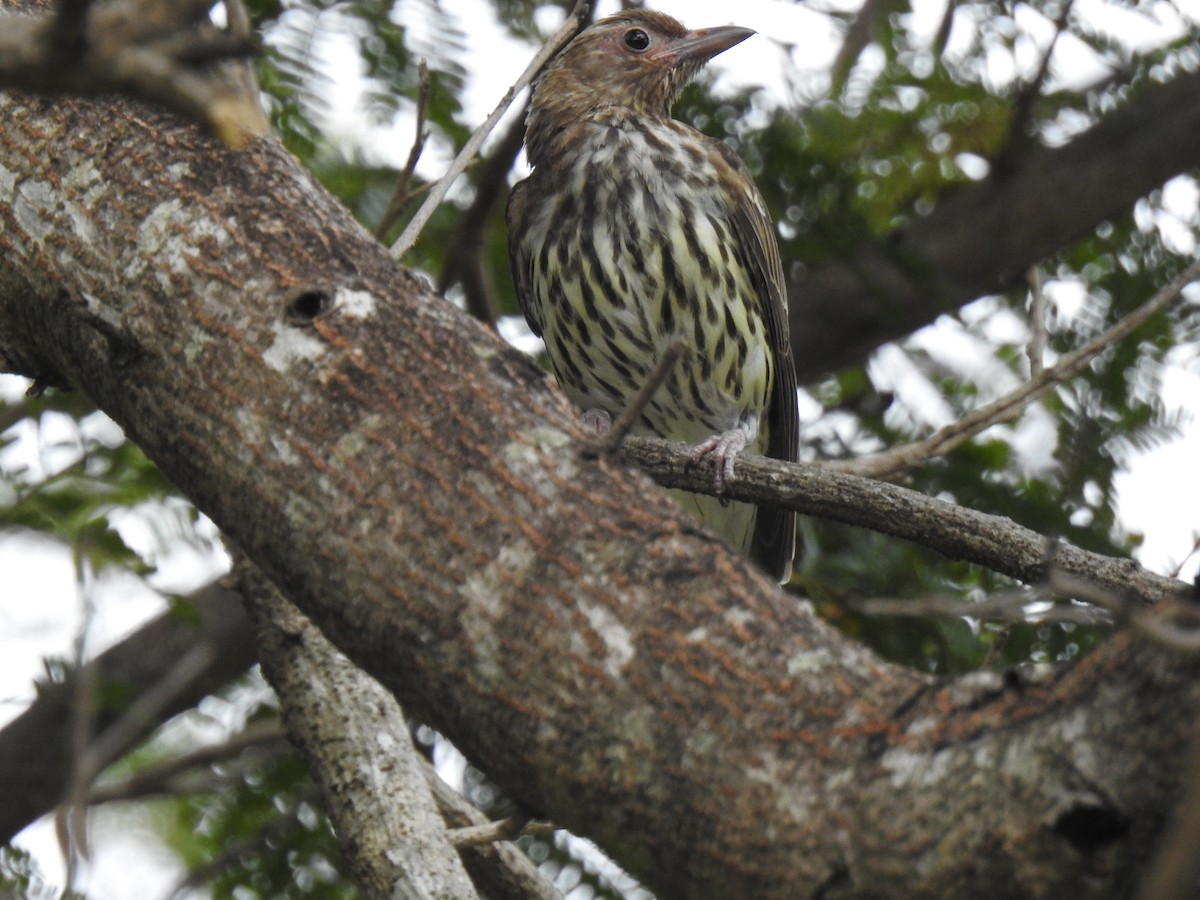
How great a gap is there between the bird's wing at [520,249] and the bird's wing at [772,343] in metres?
0.67

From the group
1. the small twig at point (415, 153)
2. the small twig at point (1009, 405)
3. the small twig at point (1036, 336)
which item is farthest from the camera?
the small twig at point (1036, 336)

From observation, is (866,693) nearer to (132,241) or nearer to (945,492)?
(132,241)

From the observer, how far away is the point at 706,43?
16.9 ft

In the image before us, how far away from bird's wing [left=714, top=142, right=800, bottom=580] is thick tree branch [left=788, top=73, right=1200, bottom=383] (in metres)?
0.57

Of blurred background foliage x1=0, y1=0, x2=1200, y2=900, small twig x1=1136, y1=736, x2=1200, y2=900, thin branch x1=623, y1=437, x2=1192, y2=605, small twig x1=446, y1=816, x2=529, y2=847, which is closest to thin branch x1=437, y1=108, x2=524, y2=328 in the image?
blurred background foliage x1=0, y1=0, x2=1200, y2=900

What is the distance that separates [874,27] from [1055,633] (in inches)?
82.1

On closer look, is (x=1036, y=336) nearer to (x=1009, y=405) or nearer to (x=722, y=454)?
(x=1009, y=405)

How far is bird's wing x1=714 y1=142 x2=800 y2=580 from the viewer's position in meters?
4.57

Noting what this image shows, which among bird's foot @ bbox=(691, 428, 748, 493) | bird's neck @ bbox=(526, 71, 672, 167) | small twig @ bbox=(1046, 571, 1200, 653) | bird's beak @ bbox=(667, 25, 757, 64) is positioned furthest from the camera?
bird's beak @ bbox=(667, 25, 757, 64)

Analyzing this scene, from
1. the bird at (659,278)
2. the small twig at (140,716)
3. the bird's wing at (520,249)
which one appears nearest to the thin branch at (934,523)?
the bird at (659,278)

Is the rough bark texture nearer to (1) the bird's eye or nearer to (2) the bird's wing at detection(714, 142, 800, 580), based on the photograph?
(2) the bird's wing at detection(714, 142, 800, 580)

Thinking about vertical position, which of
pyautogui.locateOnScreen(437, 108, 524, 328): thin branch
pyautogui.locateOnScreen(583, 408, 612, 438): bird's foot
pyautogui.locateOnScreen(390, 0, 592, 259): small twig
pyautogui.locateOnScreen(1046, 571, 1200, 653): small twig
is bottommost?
pyautogui.locateOnScreen(583, 408, 612, 438): bird's foot

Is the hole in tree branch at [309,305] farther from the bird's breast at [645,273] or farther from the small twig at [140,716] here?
the bird's breast at [645,273]

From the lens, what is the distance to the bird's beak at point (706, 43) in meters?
5.06
